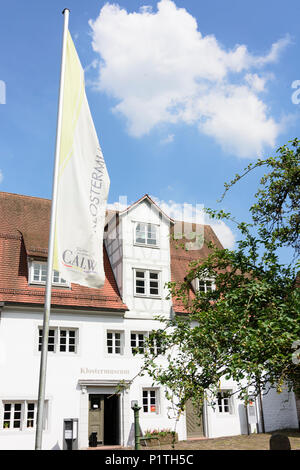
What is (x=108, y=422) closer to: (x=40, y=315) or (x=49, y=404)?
(x=49, y=404)

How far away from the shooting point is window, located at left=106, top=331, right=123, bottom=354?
847 inches

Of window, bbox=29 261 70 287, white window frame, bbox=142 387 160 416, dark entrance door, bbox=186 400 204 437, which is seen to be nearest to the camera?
window, bbox=29 261 70 287

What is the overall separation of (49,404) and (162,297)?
295 inches

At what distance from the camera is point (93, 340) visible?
20938mm

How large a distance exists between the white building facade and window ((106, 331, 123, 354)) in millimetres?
48

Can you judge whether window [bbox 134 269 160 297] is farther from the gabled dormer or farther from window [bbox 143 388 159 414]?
window [bbox 143 388 159 414]

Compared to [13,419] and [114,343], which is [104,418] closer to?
[114,343]

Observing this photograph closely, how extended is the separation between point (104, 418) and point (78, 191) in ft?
50.8

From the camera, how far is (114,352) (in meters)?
21.4

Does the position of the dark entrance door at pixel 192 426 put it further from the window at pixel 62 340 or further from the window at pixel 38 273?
the window at pixel 38 273

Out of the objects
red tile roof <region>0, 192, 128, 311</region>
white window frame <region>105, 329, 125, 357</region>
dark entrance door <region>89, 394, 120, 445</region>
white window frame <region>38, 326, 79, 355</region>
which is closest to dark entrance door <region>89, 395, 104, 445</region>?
dark entrance door <region>89, 394, 120, 445</region>

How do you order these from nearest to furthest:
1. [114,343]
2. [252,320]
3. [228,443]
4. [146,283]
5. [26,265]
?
[252,320], [228,443], [26,265], [114,343], [146,283]

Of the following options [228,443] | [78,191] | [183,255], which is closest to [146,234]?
[183,255]
